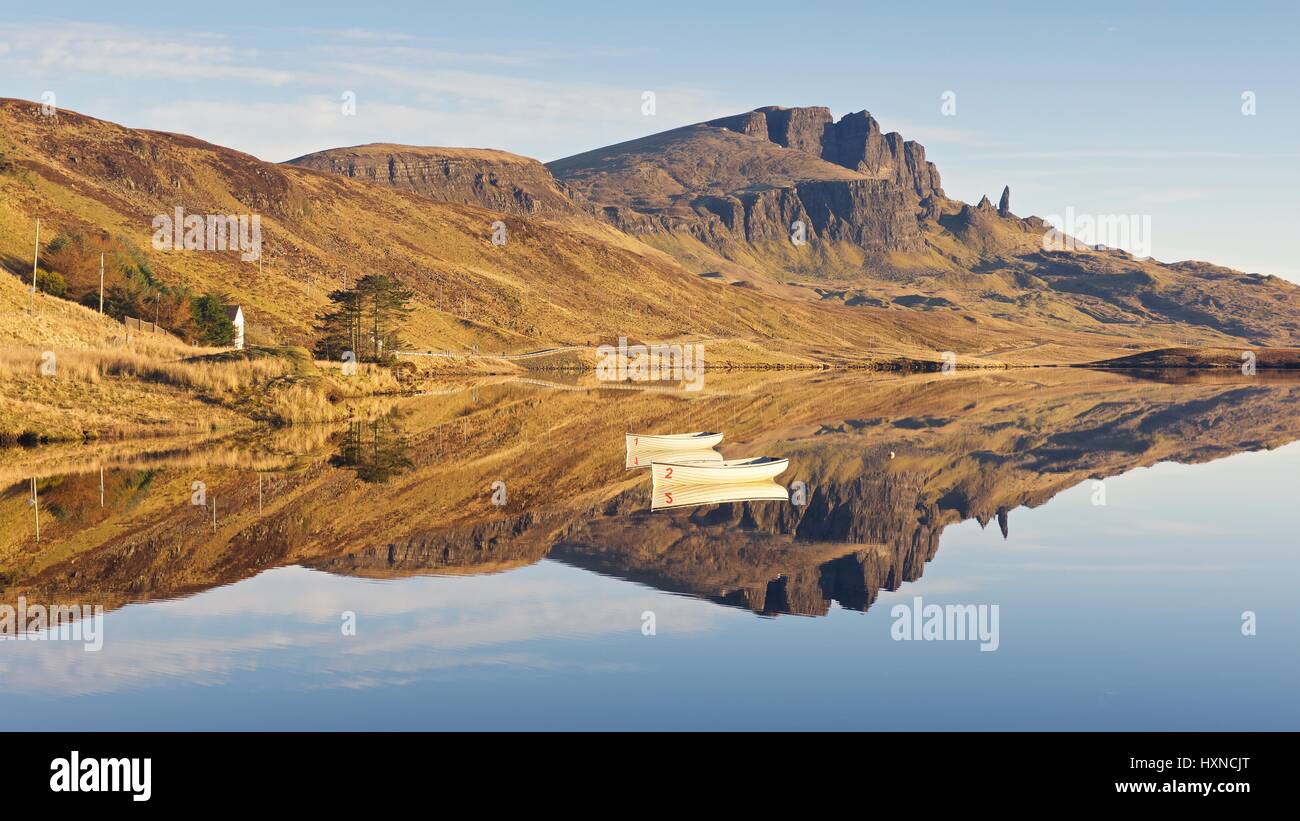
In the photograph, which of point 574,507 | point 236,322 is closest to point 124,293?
point 236,322

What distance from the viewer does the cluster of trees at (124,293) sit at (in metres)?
88.9

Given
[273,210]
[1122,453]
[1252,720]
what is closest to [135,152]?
[273,210]

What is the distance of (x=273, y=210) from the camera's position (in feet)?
587

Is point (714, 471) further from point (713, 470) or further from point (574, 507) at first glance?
point (574, 507)

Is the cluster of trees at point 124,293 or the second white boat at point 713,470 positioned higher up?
the cluster of trees at point 124,293

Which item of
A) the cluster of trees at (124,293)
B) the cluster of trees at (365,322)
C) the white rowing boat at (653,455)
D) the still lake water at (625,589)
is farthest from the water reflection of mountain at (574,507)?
the cluster of trees at (124,293)

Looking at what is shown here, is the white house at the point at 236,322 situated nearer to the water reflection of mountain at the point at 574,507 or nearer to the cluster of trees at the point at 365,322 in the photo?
the cluster of trees at the point at 365,322

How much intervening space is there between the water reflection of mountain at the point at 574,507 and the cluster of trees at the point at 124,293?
3141 cm

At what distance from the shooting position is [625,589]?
24.2 m

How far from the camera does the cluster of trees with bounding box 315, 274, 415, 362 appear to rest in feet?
305

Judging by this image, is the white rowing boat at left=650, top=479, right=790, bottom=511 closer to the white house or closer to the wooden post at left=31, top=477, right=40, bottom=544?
A: the wooden post at left=31, top=477, right=40, bottom=544

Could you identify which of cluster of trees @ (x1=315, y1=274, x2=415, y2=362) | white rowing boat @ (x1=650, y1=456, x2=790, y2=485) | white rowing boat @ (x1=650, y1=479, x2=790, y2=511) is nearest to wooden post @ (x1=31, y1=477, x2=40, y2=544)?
white rowing boat @ (x1=650, y1=479, x2=790, y2=511)

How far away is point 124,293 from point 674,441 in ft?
200

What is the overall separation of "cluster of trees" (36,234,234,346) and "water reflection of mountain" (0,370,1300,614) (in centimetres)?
3141
